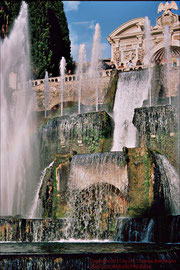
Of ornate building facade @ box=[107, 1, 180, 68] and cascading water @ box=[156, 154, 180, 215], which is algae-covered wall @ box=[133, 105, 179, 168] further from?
ornate building facade @ box=[107, 1, 180, 68]

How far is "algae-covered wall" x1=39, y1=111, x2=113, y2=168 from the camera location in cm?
1803

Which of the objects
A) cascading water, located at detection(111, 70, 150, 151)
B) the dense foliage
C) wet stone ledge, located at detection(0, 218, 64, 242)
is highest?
the dense foliage

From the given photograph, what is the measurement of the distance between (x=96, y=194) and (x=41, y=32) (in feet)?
68.9

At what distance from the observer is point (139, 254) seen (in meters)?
6.90

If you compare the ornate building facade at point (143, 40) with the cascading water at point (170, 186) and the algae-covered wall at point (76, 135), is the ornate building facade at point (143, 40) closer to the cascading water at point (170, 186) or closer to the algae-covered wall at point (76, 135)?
the algae-covered wall at point (76, 135)

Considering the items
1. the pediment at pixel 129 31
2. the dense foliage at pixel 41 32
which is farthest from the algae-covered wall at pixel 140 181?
the pediment at pixel 129 31

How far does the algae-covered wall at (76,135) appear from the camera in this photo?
59.2 ft

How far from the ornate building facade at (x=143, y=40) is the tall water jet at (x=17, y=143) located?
35.9 feet

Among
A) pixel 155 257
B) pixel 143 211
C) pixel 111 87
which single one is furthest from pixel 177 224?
pixel 111 87

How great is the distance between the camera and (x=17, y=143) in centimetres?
1998

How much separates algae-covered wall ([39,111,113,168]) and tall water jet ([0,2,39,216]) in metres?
0.65

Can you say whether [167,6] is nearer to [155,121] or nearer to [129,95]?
[129,95]

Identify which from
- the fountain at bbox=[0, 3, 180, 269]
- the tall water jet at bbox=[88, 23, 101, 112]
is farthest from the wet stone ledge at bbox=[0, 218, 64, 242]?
the tall water jet at bbox=[88, 23, 101, 112]

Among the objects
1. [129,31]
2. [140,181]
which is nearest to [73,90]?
[129,31]
